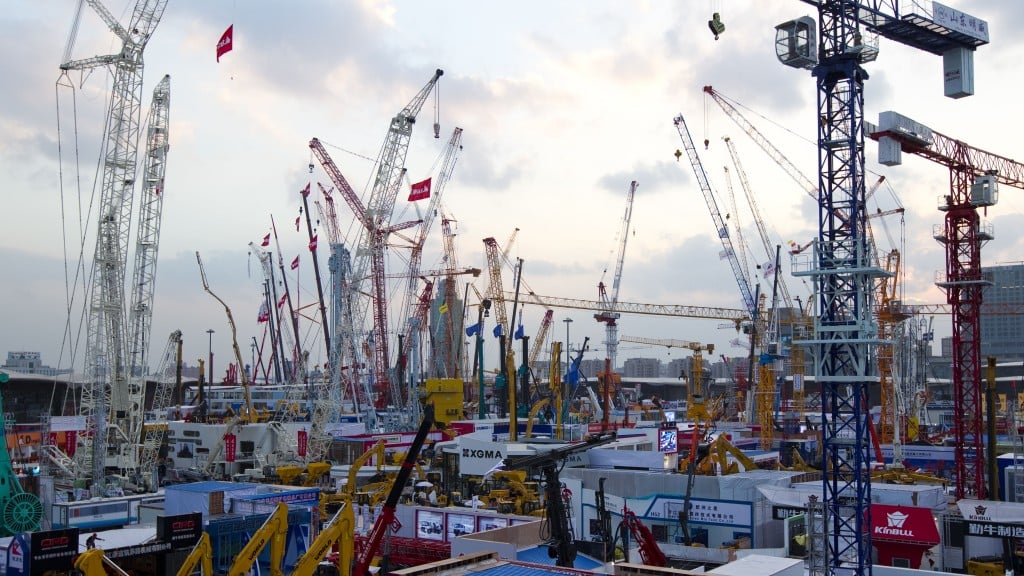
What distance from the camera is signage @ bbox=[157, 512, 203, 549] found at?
2634 centimetres

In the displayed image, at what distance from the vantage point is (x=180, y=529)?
87.8 ft

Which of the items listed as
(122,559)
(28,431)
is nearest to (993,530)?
(122,559)

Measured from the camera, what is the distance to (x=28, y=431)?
2894 inches

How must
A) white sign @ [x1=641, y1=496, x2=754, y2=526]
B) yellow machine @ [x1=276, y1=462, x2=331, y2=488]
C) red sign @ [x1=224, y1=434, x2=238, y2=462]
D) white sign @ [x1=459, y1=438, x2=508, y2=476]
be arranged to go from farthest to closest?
1. red sign @ [x1=224, y1=434, x2=238, y2=462]
2. yellow machine @ [x1=276, y1=462, x2=331, y2=488]
3. white sign @ [x1=459, y1=438, x2=508, y2=476]
4. white sign @ [x1=641, y1=496, x2=754, y2=526]

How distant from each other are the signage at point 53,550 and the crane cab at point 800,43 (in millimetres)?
23429

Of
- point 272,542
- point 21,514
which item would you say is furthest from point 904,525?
point 21,514

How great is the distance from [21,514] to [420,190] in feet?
139

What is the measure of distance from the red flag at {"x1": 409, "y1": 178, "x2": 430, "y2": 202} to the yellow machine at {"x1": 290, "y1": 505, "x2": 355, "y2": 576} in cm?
4873

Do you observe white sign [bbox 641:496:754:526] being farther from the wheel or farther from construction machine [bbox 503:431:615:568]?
the wheel

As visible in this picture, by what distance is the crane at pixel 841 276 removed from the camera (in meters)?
22.5

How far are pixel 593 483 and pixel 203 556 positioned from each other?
68.2 feet

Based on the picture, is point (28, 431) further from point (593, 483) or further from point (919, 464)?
point (919, 464)

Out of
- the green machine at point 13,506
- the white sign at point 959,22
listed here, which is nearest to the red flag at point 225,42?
the green machine at point 13,506

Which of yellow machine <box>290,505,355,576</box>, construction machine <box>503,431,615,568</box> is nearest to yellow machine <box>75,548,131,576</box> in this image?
yellow machine <box>290,505,355,576</box>
